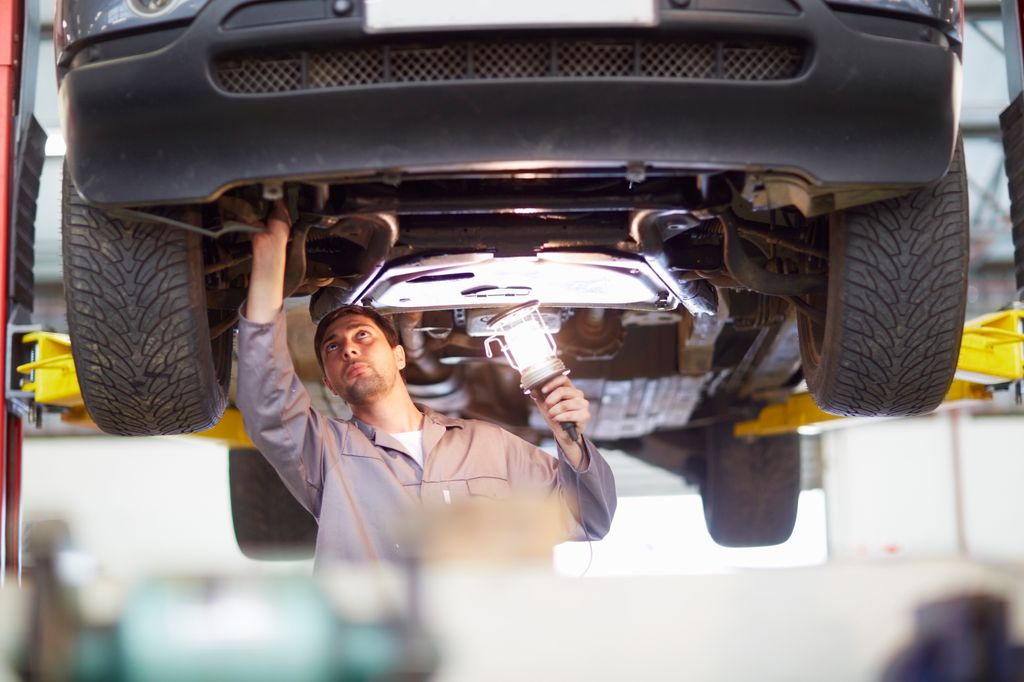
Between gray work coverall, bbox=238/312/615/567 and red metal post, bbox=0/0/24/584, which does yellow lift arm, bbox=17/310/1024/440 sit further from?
gray work coverall, bbox=238/312/615/567

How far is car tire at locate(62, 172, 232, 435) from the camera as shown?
204 cm

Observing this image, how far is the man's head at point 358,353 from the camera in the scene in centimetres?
261

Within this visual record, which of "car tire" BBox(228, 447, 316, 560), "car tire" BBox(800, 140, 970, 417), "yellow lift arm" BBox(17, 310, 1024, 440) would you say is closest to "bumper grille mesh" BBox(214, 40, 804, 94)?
"car tire" BBox(800, 140, 970, 417)

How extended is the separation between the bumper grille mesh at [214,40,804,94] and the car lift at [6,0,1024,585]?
123 centimetres

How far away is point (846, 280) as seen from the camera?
205 centimetres

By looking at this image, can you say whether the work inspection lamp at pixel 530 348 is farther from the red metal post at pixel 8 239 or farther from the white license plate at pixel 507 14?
the red metal post at pixel 8 239

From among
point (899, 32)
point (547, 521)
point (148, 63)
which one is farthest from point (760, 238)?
point (547, 521)

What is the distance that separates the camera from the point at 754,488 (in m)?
4.12

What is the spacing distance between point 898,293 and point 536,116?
718mm

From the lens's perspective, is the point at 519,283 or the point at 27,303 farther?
the point at 27,303

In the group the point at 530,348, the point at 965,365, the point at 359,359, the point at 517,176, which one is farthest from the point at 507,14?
the point at 965,365

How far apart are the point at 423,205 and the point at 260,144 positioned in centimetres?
37

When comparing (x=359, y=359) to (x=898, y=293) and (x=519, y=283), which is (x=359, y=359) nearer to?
(x=519, y=283)

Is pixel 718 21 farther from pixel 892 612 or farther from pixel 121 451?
pixel 121 451
